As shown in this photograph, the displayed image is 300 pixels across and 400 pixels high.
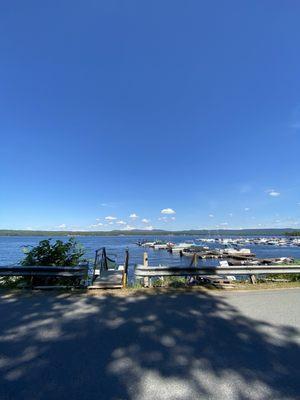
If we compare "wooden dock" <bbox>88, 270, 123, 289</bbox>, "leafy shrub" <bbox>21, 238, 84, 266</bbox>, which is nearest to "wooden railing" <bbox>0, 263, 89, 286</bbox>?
"wooden dock" <bbox>88, 270, 123, 289</bbox>

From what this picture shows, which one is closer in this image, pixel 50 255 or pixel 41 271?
pixel 41 271

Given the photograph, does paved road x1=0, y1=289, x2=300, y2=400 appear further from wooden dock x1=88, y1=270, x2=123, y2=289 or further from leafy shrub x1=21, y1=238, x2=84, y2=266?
leafy shrub x1=21, y1=238, x2=84, y2=266

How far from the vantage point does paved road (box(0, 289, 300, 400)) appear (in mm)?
2883

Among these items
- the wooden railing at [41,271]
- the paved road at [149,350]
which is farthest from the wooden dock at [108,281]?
the paved road at [149,350]

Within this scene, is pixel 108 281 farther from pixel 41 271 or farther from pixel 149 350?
pixel 149 350

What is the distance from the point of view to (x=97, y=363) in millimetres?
3430

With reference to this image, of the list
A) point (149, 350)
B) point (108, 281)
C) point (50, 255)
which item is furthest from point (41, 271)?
point (149, 350)

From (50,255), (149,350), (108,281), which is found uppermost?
(50,255)

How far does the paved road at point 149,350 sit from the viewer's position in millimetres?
2883

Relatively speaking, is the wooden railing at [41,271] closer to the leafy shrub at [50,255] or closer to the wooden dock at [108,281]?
the wooden dock at [108,281]

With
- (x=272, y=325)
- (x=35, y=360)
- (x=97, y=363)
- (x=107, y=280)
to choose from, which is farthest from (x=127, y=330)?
(x=107, y=280)

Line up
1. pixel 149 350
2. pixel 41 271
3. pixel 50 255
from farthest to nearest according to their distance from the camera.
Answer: pixel 50 255, pixel 41 271, pixel 149 350

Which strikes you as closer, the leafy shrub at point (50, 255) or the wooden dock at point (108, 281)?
the wooden dock at point (108, 281)

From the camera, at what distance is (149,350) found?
12.2 ft
